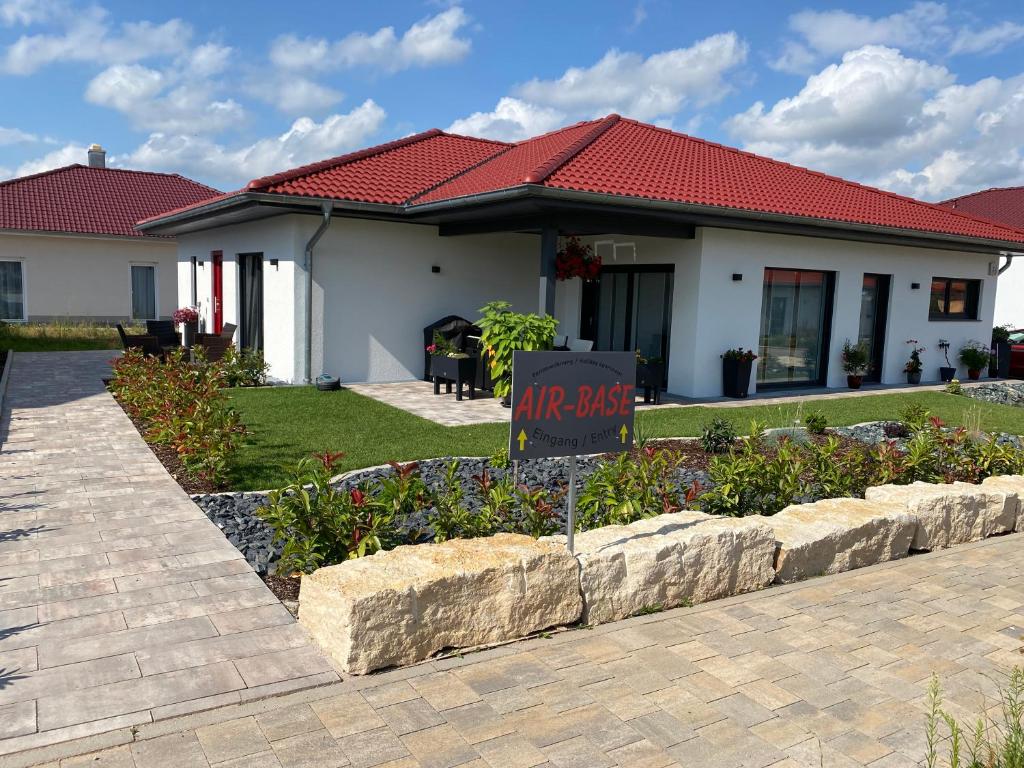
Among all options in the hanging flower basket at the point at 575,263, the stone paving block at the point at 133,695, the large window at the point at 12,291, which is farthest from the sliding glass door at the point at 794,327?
the large window at the point at 12,291

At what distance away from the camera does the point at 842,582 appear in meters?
5.20

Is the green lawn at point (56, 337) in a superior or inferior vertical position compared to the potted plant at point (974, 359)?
inferior

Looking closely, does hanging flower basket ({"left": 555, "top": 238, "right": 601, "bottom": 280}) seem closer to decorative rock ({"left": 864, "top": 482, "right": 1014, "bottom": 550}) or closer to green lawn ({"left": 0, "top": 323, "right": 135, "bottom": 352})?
decorative rock ({"left": 864, "top": 482, "right": 1014, "bottom": 550})

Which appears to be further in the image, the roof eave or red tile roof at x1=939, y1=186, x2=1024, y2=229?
red tile roof at x1=939, y1=186, x2=1024, y2=229

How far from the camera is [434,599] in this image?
3.93 m

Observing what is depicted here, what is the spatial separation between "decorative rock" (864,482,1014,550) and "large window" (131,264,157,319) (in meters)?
23.6

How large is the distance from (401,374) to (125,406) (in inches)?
181

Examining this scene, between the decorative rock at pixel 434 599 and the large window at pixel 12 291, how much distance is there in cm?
2345

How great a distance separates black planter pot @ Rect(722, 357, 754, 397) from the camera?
1287 centimetres

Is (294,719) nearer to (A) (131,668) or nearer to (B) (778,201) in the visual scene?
(A) (131,668)

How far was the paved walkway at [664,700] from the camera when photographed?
10.2ft

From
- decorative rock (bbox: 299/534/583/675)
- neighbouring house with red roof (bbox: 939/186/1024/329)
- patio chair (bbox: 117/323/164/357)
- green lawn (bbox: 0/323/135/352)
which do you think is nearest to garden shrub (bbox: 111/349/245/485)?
patio chair (bbox: 117/323/164/357)

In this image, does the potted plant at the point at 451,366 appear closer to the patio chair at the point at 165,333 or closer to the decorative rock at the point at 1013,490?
the patio chair at the point at 165,333

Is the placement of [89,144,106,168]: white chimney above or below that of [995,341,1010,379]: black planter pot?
above
